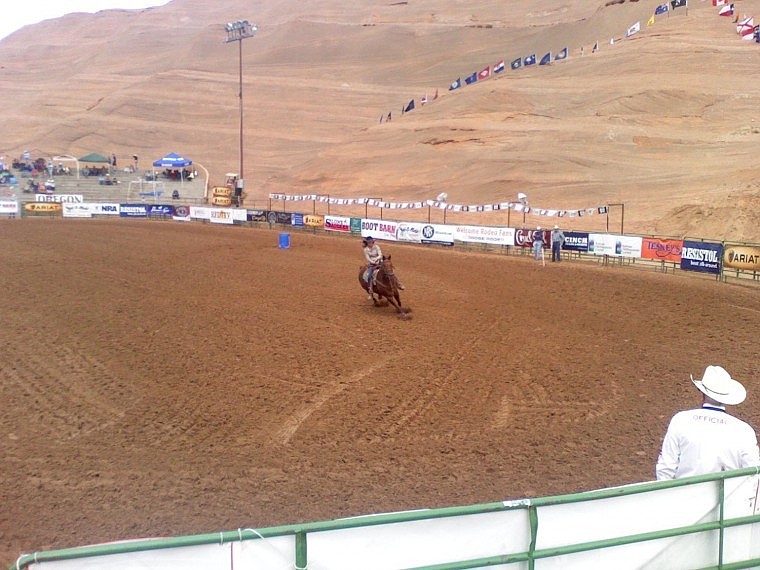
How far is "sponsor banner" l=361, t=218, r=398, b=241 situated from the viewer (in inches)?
1480

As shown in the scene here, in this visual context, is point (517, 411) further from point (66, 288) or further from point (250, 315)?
point (66, 288)

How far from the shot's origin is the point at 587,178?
167ft

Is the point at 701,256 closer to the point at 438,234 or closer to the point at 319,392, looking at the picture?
the point at 438,234

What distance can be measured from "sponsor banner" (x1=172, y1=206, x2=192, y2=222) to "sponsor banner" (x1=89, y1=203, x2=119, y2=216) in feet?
14.3

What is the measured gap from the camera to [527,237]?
32250 mm

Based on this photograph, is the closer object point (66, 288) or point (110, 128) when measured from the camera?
point (66, 288)

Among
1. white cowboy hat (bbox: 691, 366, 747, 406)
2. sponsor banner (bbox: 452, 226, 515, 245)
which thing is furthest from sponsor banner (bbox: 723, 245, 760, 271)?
white cowboy hat (bbox: 691, 366, 747, 406)

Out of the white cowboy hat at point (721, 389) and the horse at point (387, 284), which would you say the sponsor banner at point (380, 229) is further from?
the white cowboy hat at point (721, 389)

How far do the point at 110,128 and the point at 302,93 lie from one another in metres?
27.3

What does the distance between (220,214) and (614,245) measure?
2759 centimetres

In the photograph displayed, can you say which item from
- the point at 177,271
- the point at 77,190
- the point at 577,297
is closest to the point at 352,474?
the point at 577,297

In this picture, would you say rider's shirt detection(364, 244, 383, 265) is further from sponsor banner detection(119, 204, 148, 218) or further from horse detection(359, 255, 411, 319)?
sponsor banner detection(119, 204, 148, 218)

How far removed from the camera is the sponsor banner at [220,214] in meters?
46.9

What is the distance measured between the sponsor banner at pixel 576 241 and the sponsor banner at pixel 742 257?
635cm
